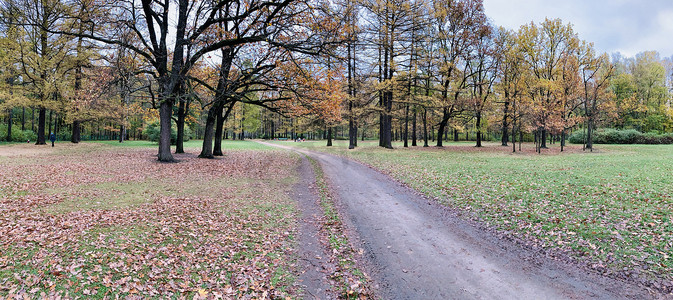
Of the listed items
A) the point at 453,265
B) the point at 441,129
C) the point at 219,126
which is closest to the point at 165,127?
the point at 219,126

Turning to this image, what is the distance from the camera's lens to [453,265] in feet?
15.9

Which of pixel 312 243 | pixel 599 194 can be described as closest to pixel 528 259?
pixel 312 243

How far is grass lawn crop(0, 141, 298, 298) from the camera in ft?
13.0

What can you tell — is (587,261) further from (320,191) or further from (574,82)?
(574,82)

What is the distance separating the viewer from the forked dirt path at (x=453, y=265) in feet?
13.3

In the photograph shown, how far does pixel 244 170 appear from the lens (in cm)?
1459

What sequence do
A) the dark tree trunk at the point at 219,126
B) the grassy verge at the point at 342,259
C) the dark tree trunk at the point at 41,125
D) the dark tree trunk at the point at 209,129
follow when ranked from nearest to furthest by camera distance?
the grassy verge at the point at 342,259 → the dark tree trunk at the point at 209,129 → the dark tree trunk at the point at 219,126 → the dark tree trunk at the point at 41,125

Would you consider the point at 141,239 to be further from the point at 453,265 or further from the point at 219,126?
A: the point at 219,126

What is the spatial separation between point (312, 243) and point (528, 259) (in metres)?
4.07

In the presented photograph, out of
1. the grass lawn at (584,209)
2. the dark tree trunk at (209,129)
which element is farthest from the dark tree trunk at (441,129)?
the dark tree trunk at (209,129)

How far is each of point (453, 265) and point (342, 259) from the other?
6.38 ft

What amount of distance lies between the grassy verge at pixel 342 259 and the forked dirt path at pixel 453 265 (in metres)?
0.27

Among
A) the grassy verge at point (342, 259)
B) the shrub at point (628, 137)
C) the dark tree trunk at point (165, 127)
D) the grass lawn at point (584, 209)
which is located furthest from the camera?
the shrub at point (628, 137)

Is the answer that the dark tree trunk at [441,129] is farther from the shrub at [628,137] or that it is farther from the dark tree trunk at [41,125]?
the dark tree trunk at [41,125]
